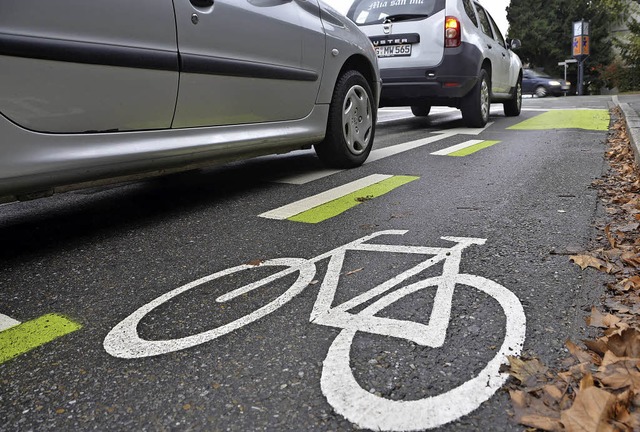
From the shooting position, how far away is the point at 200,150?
334 centimetres

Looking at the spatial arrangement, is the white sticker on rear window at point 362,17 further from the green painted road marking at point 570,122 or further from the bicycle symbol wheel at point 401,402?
the bicycle symbol wheel at point 401,402

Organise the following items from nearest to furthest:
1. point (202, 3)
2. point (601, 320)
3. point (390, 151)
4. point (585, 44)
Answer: point (601, 320), point (202, 3), point (390, 151), point (585, 44)

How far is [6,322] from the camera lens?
204 centimetres

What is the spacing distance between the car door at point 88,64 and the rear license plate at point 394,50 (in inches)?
211

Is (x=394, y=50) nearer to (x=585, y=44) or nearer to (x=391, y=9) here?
(x=391, y=9)

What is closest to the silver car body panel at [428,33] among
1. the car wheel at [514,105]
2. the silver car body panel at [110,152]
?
the car wheel at [514,105]

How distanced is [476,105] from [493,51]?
128cm

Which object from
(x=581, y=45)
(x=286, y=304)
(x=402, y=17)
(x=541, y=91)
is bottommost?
(x=541, y=91)

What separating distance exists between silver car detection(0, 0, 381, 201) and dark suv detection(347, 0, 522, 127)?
138 inches

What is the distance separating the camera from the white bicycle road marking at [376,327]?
1.43 meters

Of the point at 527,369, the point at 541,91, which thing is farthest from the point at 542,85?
the point at 527,369

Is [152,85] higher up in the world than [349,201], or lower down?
higher up

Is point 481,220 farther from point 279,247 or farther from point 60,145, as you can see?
point 60,145

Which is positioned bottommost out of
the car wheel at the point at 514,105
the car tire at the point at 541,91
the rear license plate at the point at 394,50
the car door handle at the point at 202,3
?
the car tire at the point at 541,91
